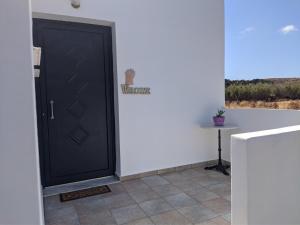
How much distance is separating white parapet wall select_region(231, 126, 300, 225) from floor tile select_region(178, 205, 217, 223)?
752 millimetres

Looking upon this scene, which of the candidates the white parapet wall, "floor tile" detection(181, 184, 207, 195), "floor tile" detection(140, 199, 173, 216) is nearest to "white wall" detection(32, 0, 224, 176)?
"floor tile" detection(181, 184, 207, 195)

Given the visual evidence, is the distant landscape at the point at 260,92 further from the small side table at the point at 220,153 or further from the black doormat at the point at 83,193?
the black doormat at the point at 83,193

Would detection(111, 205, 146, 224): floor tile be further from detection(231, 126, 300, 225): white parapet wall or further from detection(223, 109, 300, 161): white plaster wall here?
detection(223, 109, 300, 161): white plaster wall

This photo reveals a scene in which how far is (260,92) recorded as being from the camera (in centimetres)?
604

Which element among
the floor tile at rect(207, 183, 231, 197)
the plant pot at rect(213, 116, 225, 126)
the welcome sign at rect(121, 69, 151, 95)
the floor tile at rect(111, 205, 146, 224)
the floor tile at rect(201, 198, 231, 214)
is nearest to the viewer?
the floor tile at rect(111, 205, 146, 224)

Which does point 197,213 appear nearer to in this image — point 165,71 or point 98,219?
point 98,219

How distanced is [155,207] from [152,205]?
0.06 meters

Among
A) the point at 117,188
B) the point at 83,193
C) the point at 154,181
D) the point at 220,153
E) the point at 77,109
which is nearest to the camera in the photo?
the point at 83,193

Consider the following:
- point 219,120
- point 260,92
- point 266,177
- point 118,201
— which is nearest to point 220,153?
point 219,120

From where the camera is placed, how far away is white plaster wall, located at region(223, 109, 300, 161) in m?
3.23

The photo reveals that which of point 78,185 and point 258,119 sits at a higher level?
point 258,119

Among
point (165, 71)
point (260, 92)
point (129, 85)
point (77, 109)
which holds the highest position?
point (165, 71)

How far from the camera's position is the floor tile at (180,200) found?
2779 mm

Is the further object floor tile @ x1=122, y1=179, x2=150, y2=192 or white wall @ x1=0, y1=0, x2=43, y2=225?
floor tile @ x1=122, y1=179, x2=150, y2=192
